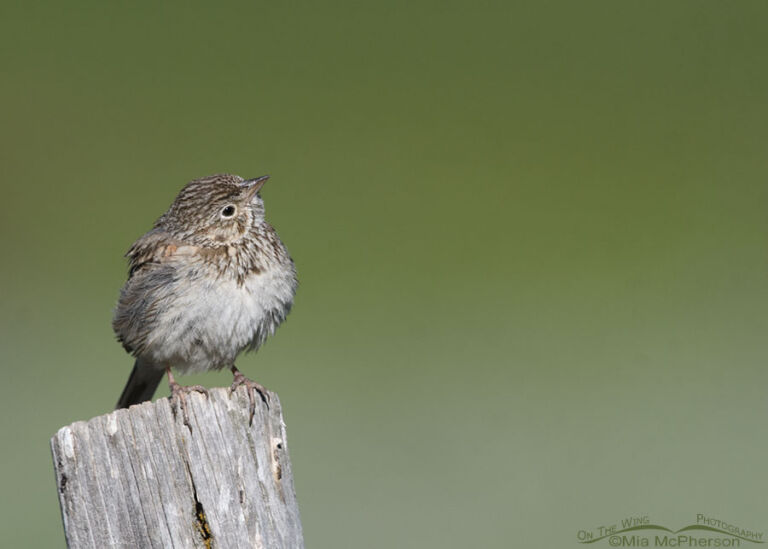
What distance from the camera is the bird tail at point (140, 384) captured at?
5.21 meters

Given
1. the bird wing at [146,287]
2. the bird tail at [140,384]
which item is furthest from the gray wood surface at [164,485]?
the bird tail at [140,384]

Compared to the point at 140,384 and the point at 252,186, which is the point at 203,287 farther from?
the point at 140,384

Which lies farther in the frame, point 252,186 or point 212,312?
point 252,186

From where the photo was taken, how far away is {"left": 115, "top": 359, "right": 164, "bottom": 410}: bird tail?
5211mm

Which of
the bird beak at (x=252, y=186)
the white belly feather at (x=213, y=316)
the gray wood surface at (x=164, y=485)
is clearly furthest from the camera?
the bird beak at (x=252, y=186)

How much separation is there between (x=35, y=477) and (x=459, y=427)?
2.96m

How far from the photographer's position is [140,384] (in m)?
5.27

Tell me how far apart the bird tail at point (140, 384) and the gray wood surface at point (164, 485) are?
1.83m

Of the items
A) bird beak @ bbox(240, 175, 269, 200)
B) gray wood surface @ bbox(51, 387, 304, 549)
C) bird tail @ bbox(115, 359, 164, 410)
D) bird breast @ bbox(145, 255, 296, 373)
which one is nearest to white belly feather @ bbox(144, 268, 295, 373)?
bird breast @ bbox(145, 255, 296, 373)

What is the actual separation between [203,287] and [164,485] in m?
1.63

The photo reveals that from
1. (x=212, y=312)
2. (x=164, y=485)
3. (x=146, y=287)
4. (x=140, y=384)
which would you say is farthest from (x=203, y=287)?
(x=164, y=485)

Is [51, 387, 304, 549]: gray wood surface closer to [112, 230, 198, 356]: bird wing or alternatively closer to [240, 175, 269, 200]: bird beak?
[112, 230, 198, 356]: bird wing

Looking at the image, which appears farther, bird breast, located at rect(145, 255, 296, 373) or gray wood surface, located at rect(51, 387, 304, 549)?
bird breast, located at rect(145, 255, 296, 373)

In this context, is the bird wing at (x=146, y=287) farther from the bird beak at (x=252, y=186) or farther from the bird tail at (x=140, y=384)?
the bird beak at (x=252, y=186)
